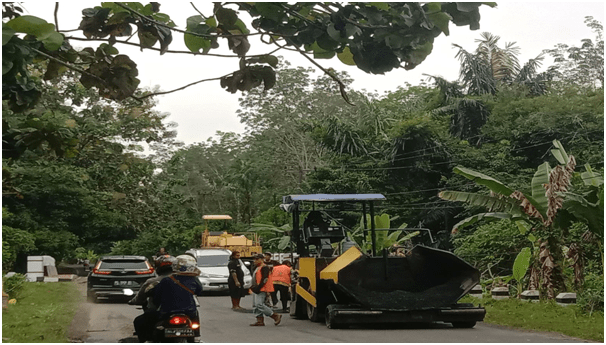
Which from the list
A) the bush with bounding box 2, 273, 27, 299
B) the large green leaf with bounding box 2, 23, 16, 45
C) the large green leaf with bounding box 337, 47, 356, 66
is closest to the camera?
the large green leaf with bounding box 2, 23, 16, 45

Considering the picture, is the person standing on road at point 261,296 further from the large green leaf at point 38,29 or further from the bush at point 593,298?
the large green leaf at point 38,29

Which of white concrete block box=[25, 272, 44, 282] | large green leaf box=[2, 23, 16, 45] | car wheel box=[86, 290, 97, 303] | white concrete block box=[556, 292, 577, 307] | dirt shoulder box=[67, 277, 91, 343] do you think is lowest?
dirt shoulder box=[67, 277, 91, 343]

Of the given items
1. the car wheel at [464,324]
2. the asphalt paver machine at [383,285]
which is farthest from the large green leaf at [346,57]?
the car wheel at [464,324]

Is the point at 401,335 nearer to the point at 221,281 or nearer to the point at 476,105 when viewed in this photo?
the point at 221,281

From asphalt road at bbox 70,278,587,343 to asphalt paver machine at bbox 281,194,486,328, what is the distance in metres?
0.24

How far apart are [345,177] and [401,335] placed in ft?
98.5

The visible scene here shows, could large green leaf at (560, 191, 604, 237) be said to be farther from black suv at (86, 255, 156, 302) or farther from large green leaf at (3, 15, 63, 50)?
large green leaf at (3, 15, 63, 50)

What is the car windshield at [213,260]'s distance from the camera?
28.5 m

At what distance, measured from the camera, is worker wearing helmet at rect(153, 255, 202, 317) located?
8258 mm

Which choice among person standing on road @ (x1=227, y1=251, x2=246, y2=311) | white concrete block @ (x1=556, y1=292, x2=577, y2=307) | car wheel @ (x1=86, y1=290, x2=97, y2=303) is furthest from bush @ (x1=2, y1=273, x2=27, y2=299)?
white concrete block @ (x1=556, y1=292, x2=577, y2=307)

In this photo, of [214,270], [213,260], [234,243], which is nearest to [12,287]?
[214,270]

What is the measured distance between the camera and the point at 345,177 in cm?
4256

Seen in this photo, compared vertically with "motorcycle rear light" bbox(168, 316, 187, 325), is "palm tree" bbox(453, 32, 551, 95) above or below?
above

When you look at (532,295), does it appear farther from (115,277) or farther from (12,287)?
(12,287)
